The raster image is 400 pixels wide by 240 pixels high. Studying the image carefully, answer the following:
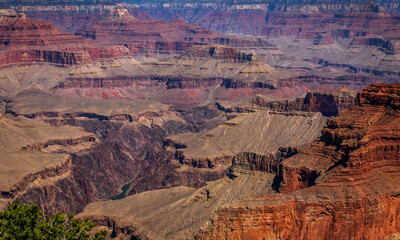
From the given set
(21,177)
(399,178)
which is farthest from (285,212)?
(21,177)

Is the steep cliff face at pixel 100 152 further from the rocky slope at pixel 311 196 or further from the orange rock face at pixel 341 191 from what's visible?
the orange rock face at pixel 341 191

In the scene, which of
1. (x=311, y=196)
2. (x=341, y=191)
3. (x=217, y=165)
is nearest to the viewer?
(x=311, y=196)

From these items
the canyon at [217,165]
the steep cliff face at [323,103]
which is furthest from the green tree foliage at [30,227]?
the steep cliff face at [323,103]

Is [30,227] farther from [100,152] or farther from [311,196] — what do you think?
[100,152]

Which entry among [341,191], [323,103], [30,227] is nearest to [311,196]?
[341,191]

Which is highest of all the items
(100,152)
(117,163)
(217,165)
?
(217,165)

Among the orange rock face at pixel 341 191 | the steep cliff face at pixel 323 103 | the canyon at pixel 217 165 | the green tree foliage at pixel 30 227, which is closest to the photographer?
the green tree foliage at pixel 30 227

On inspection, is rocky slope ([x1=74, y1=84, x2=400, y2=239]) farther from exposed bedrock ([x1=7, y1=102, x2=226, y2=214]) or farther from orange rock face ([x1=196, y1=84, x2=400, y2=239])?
exposed bedrock ([x1=7, y1=102, x2=226, y2=214])

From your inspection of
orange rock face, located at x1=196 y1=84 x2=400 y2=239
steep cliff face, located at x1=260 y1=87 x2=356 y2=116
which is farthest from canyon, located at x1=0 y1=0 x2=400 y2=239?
steep cliff face, located at x1=260 y1=87 x2=356 y2=116

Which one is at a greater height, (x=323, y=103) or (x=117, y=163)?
(x=323, y=103)
